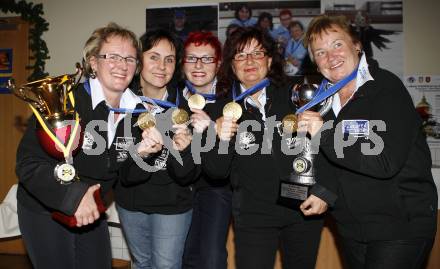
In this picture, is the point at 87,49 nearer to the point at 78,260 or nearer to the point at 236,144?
the point at 236,144

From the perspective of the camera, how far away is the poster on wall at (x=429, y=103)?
3.98 m

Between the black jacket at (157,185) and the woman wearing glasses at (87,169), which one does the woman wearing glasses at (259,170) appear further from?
the woman wearing glasses at (87,169)

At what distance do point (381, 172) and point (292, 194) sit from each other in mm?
496

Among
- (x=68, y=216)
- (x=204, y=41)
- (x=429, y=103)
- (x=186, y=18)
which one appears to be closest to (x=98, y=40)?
(x=204, y=41)

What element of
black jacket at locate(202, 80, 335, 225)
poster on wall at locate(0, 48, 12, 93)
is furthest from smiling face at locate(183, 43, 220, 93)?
poster on wall at locate(0, 48, 12, 93)

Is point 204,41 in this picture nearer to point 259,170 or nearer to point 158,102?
point 158,102

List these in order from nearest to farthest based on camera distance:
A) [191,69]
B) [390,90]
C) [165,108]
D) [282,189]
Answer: [390,90]
[282,189]
[165,108]
[191,69]

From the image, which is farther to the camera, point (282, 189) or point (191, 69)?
point (191, 69)

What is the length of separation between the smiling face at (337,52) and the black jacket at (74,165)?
122 cm

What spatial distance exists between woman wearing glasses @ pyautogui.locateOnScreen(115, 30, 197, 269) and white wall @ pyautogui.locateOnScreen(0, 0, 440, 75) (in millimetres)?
2187

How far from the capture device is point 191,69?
255cm

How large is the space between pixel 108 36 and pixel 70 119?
58 cm

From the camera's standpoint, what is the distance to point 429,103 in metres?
4.00

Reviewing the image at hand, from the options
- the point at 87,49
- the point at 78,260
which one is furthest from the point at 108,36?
the point at 78,260
